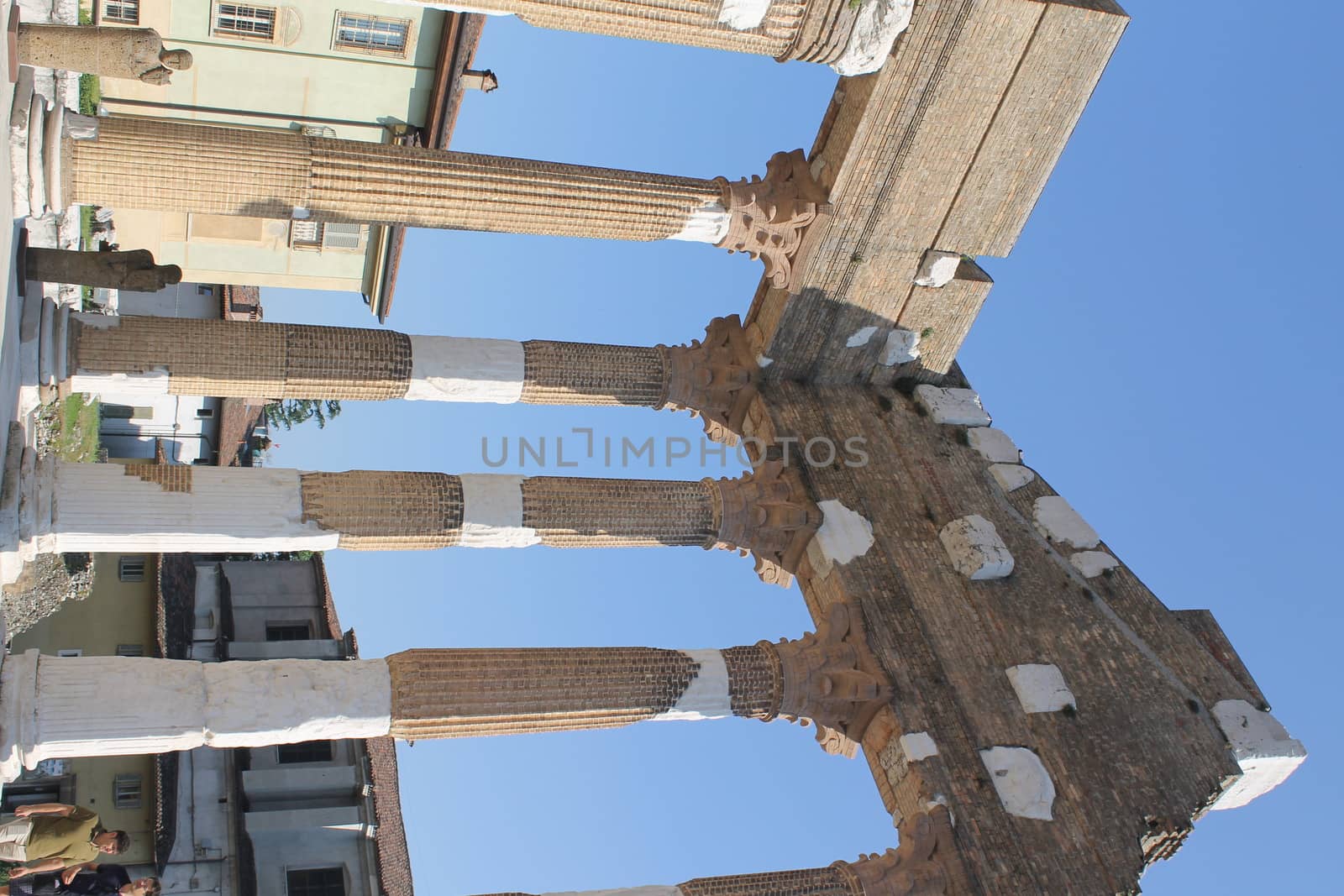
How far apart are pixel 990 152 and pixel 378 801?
18381mm

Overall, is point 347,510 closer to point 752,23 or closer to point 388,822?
point 752,23

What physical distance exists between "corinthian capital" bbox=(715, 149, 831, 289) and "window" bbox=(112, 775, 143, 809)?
51.6 feet

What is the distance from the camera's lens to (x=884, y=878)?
11.3m

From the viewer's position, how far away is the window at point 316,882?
2378 cm

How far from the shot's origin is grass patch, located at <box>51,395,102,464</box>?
16.7 metres

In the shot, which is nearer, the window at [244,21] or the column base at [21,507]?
the column base at [21,507]

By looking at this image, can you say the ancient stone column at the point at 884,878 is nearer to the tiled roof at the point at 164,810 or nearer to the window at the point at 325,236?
the window at the point at 325,236

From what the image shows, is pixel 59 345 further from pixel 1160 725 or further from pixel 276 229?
pixel 1160 725

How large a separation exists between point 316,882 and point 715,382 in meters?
15.1

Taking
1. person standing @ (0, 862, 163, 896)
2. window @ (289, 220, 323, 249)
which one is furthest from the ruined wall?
window @ (289, 220, 323, 249)

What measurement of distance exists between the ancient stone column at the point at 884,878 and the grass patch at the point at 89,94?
13.0 m

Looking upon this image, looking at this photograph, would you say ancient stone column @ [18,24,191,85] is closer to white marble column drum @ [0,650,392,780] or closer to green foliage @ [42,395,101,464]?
white marble column drum @ [0,650,392,780]

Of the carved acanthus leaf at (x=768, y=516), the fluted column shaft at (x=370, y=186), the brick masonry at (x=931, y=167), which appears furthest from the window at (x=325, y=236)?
the carved acanthus leaf at (x=768, y=516)

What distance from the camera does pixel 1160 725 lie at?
12578 millimetres
